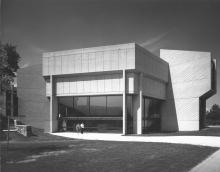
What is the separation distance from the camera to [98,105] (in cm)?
3678

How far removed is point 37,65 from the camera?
41.5 metres

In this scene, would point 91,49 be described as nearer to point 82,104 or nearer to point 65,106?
point 82,104

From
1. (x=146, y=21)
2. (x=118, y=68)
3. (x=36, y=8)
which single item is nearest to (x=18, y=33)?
(x=36, y=8)

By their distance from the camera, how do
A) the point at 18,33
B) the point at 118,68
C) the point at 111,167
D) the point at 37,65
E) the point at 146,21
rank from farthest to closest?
the point at 37,65 < the point at 118,68 < the point at 18,33 < the point at 146,21 < the point at 111,167

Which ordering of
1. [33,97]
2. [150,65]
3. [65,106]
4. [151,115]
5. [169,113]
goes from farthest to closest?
[169,113] → [33,97] → [151,115] → [65,106] → [150,65]

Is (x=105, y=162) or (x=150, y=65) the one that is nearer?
(x=105, y=162)

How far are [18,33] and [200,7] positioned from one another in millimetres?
9735

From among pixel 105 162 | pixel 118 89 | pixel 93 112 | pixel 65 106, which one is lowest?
pixel 105 162

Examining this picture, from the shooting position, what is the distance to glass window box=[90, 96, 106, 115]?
120ft

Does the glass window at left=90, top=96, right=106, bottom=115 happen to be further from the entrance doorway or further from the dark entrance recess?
the entrance doorway

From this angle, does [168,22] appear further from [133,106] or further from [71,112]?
[71,112]

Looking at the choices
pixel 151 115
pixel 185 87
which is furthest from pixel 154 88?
pixel 185 87

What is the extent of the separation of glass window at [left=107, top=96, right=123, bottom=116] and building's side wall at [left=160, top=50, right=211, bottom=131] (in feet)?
36.8

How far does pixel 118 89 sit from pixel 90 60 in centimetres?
491
